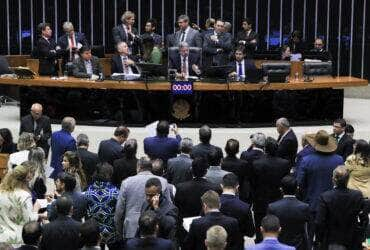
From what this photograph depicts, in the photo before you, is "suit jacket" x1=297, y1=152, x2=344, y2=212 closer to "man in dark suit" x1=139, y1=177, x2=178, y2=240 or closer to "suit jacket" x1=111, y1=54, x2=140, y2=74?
"man in dark suit" x1=139, y1=177, x2=178, y2=240

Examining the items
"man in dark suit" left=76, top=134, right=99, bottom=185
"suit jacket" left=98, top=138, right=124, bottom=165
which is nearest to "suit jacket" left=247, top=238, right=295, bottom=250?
"man in dark suit" left=76, top=134, right=99, bottom=185

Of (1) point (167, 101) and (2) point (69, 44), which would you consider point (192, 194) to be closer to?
(1) point (167, 101)

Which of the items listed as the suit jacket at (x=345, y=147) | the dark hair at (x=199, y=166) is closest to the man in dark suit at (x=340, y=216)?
the dark hair at (x=199, y=166)

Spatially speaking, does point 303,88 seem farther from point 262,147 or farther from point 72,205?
point 72,205

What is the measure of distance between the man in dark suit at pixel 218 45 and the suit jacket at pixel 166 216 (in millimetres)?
11185

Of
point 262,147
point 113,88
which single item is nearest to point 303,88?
point 113,88

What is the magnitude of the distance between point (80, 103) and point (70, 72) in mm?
807

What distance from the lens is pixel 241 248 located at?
936 cm

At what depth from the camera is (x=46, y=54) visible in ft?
69.5

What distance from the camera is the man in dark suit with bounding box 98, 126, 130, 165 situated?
477 inches

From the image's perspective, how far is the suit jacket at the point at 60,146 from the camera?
1278 cm

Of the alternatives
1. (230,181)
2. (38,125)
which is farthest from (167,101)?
(230,181)

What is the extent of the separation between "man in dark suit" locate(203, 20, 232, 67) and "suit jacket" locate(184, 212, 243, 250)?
12.0 m

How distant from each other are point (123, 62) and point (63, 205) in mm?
11243
